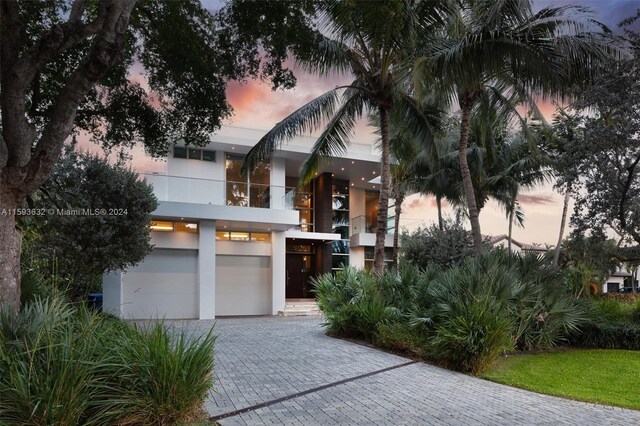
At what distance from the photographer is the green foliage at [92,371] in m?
4.47

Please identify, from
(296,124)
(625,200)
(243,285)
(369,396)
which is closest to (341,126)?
(296,124)

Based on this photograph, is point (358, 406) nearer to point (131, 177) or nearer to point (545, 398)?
point (545, 398)

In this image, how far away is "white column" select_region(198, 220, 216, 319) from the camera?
781 inches

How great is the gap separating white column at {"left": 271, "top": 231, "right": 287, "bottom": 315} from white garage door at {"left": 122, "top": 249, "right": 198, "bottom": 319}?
336 centimetres

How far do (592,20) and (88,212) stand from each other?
13663mm

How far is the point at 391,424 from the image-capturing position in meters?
5.69

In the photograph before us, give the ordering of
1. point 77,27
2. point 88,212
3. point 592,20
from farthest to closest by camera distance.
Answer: point 88,212
point 592,20
point 77,27

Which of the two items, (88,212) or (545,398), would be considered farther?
(88,212)

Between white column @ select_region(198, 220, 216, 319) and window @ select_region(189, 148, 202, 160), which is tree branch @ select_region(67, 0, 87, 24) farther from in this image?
window @ select_region(189, 148, 202, 160)

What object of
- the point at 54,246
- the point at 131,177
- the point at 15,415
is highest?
the point at 131,177

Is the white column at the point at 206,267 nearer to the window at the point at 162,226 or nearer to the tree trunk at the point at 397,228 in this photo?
the window at the point at 162,226

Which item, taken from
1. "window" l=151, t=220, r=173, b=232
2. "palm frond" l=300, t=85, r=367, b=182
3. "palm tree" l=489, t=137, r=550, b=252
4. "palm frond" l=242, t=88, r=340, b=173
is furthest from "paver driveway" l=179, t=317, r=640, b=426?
"palm tree" l=489, t=137, r=550, b=252

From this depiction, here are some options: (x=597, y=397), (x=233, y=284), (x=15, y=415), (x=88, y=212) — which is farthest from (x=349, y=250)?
(x=15, y=415)

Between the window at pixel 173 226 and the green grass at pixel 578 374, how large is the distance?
13.6 meters
